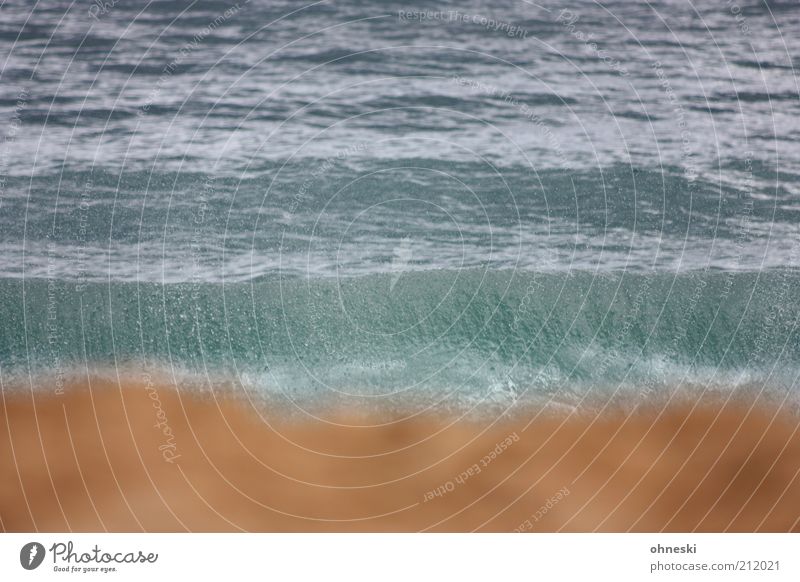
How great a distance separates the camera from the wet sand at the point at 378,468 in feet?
6.05

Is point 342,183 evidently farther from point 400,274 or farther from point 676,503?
point 676,503

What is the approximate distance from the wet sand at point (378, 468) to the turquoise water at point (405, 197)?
72mm

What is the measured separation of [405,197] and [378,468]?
1.89 feet

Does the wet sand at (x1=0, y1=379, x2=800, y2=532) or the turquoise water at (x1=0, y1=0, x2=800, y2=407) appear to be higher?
the turquoise water at (x1=0, y1=0, x2=800, y2=407)

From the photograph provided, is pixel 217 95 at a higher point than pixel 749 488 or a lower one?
higher

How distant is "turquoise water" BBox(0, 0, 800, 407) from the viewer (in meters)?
1.86

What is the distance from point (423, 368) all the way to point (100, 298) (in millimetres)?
695

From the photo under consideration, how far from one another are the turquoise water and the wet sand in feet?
0.24

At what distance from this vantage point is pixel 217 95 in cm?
187

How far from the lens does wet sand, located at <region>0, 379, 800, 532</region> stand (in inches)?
72.6

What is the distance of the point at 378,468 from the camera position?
1.86 metres
